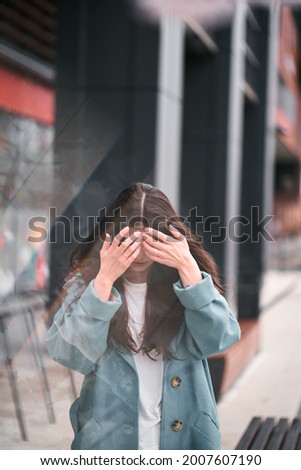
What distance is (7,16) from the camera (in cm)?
686

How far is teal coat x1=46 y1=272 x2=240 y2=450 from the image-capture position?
2.26 meters

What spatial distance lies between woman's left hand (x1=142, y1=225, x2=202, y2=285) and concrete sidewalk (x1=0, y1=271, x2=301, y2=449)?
1.43 ft

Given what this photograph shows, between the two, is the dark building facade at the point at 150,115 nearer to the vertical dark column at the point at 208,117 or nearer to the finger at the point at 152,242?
the vertical dark column at the point at 208,117

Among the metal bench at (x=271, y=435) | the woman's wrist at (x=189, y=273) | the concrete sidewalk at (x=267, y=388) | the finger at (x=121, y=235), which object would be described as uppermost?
the finger at (x=121, y=235)

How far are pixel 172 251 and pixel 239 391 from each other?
4002 millimetres

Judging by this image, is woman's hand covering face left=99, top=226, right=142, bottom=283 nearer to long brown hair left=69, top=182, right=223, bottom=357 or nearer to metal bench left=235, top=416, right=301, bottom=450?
long brown hair left=69, top=182, right=223, bottom=357

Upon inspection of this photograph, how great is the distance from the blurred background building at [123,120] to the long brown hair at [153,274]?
0.69 feet

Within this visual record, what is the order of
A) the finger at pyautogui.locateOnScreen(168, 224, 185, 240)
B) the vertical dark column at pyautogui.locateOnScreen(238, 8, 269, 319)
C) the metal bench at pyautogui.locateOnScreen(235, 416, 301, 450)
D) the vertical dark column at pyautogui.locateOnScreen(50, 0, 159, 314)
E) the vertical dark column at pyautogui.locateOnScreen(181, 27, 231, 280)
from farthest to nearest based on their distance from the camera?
the vertical dark column at pyautogui.locateOnScreen(238, 8, 269, 319), the vertical dark column at pyautogui.locateOnScreen(181, 27, 231, 280), the metal bench at pyautogui.locateOnScreen(235, 416, 301, 450), the vertical dark column at pyautogui.locateOnScreen(50, 0, 159, 314), the finger at pyautogui.locateOnScreen(168, 224, 185, 240)

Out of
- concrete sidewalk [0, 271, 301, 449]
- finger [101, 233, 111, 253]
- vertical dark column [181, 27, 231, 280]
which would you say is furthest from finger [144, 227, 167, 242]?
vertical dark column [181, 27, 231, 280]

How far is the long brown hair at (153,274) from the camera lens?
2320 mm

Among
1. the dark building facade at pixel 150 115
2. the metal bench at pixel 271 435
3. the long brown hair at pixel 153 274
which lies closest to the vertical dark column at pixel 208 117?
the dark building facade at pixel 150 115

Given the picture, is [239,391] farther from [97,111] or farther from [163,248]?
[163,248]

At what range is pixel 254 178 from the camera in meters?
8.70

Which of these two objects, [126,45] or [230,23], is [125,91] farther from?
[230,23]
